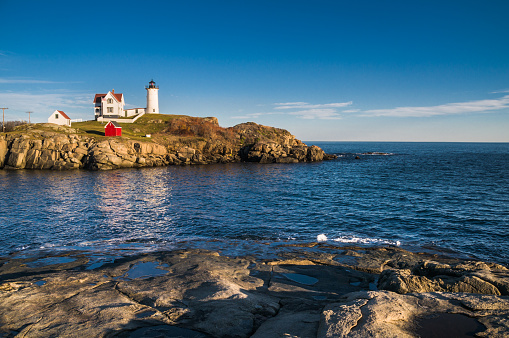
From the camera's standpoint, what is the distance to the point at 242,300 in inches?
428

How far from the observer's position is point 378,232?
82.0 ft

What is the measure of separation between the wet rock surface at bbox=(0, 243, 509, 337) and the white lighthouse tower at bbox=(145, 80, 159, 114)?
112 meters

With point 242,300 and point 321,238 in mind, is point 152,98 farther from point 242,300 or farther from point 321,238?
point 242,300

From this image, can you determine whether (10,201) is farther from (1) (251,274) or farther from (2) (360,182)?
(2) (360,182)

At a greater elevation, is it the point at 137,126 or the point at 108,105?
the point at 108,105

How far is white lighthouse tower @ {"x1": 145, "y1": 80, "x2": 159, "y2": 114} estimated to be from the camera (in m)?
122

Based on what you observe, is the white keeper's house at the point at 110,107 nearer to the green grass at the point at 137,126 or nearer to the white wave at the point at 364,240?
the green grass at the point at 137,126

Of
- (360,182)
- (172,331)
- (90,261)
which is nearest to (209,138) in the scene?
(360,182)

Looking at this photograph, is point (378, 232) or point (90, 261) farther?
point (378, 232)

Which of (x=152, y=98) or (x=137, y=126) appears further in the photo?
(x=152, y=98)

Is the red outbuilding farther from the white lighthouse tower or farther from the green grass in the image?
the white lighthouse tower

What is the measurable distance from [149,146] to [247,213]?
54.9m

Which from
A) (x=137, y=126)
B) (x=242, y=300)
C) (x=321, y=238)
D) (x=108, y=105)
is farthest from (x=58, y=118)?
(x=242, y=300)

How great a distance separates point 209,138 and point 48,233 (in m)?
76.8
